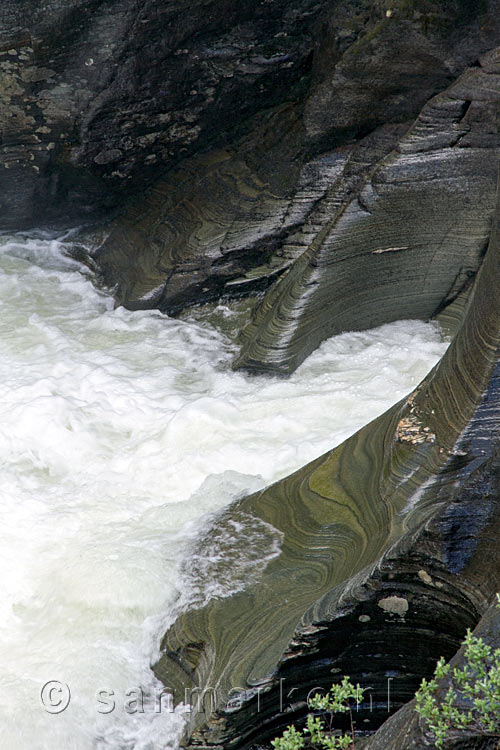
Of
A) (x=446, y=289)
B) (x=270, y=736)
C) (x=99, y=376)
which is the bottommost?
(x=99, y=376)

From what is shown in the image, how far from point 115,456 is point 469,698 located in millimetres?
3150

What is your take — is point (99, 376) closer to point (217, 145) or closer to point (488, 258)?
point (217, 145)

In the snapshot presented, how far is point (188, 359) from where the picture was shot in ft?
19.6

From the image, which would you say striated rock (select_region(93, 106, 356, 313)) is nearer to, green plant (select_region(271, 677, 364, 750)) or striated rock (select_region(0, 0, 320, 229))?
striated rock (select_region(0, 0, 320, 229))

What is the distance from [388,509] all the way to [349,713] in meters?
0.88

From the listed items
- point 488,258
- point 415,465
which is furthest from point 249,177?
point 415,465

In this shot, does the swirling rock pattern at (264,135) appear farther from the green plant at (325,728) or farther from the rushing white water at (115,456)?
the green plant at (325,728)

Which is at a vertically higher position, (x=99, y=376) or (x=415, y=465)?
(x=415, y=465)

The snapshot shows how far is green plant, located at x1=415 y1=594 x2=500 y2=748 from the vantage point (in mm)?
1996

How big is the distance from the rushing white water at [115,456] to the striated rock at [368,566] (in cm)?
26

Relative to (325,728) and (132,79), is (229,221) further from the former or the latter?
(325,728)

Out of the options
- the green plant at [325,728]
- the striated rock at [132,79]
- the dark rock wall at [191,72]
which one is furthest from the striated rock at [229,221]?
the green plant at [325,728]

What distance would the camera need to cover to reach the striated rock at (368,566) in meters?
2.77

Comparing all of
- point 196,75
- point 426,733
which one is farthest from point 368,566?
point 196,75
